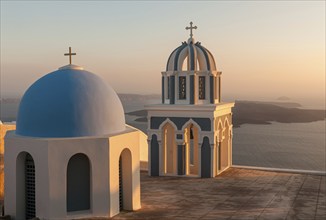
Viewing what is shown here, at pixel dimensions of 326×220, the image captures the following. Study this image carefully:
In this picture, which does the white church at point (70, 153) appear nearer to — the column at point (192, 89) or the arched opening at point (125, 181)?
the arched opening at point (125, 181)

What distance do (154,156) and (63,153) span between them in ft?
30.7

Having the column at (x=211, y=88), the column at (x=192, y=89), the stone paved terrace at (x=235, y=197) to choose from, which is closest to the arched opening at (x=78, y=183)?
the stone paved terrace at (x=235, y=197)

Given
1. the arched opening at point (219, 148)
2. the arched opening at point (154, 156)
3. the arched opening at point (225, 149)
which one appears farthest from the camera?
the arched opening at point (225, 149)

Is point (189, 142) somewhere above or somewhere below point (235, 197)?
above

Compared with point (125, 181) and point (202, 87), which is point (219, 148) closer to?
point (202, 87)

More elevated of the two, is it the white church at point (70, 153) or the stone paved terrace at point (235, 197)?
the white church at point (70, 153)

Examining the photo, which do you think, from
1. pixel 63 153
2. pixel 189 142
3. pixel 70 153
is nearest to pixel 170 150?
pixel 189 142

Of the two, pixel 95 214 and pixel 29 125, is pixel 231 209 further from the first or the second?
pixel 29 125

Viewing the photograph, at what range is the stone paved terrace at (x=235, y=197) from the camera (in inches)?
555

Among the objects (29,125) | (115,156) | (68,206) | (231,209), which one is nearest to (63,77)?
(29,125)

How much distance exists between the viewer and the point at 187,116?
20672 millimetres

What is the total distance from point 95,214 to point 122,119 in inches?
131

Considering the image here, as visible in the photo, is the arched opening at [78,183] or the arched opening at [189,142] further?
the arched opening at [189,142]

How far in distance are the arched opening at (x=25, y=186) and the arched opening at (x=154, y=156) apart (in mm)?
8798
